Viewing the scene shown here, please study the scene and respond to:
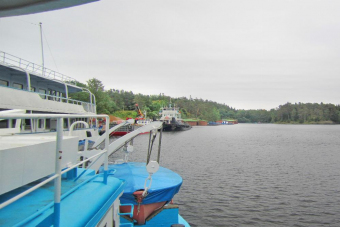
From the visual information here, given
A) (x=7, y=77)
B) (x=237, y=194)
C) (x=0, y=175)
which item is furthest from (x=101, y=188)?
(x=7, y=77)

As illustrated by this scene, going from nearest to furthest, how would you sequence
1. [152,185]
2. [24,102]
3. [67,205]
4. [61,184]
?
[67,205] < [61,184] < [152,185] < [24,102]

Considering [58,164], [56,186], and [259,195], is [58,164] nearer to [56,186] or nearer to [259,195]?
[56,186]

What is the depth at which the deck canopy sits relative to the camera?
5402 millimetres

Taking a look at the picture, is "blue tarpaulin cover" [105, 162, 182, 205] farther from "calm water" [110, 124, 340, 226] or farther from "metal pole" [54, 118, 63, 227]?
"calm water" [110, 124, 340, 226]

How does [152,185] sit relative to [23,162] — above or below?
below

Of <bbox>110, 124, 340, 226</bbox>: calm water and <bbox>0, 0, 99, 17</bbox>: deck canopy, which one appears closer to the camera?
<bbox>0, 0, 99, 17</bbox>: deck canopy

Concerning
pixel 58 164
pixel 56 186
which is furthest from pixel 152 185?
pixel 58 164

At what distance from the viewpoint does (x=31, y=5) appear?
554cm

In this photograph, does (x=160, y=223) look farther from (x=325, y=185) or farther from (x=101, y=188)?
(x=325, y=185)

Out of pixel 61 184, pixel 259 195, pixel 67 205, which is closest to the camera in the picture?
pixel 67 205

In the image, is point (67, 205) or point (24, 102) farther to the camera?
point (24, 102)

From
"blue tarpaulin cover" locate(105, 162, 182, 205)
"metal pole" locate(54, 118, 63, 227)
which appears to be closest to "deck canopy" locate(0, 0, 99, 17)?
"metal pole" locate(54, 118, 63, 227)

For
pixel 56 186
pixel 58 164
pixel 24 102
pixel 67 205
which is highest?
pixel 24 102

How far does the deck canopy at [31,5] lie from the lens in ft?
17.7
